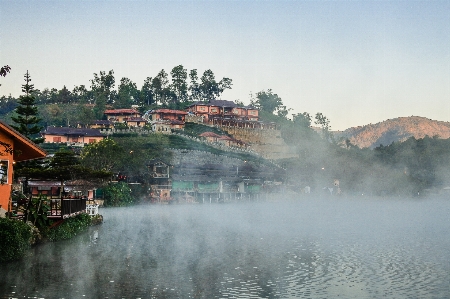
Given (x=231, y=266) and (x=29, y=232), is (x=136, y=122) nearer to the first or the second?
(x=29, y=232)

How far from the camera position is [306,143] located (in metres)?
150

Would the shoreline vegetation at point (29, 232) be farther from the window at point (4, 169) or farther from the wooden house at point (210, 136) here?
the wooden house at point (210, 136)

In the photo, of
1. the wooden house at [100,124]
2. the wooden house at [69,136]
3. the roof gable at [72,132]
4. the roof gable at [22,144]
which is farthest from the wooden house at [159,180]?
the roof gable at [22,144]

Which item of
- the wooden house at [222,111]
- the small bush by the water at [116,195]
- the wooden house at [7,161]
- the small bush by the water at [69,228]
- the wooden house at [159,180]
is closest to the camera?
the wooden house at [7,161]

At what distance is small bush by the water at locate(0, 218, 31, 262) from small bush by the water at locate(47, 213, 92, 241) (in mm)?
8659

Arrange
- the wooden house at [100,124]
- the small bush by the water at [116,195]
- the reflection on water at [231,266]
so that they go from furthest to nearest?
the wooden house at [100,124] → the small bush by the water at [116,195] → the reflection on water at [231,266]

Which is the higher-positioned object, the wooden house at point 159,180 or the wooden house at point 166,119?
the wooden house at point 166,119

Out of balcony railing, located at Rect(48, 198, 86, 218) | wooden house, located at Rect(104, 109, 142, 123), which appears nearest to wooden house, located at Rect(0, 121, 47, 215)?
balcony railing, located at Rect(48, 198, 86, 218)

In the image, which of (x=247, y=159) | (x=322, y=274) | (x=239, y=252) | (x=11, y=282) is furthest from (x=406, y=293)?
(x=247, y=159)

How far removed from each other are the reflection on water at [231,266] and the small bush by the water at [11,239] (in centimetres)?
54

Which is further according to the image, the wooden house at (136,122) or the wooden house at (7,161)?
the wooden house at (136,122)

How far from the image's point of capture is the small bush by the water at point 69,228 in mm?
32688

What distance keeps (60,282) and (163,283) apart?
4.04 meters

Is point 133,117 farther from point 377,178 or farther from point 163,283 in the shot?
point 163,283
